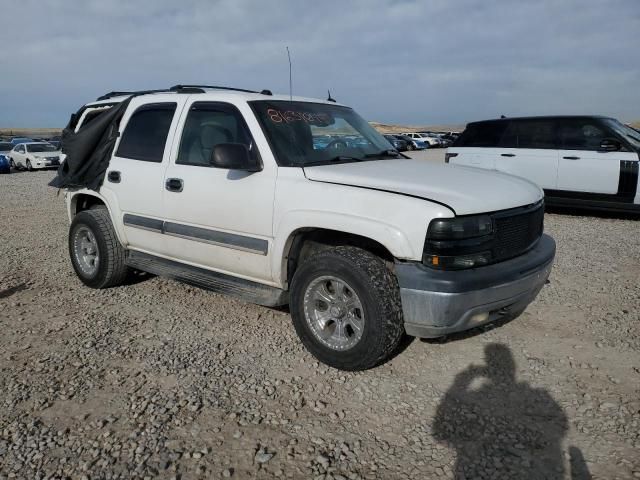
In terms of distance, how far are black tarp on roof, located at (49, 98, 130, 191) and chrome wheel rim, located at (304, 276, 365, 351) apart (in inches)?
104

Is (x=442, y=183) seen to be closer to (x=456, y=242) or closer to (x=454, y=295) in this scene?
(x=456, y=242)

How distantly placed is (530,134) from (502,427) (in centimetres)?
752

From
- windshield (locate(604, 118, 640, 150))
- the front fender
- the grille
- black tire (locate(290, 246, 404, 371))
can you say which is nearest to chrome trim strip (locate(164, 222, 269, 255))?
the front fender

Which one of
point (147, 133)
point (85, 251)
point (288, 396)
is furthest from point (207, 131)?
point (288, 396)

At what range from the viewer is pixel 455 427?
2820mm

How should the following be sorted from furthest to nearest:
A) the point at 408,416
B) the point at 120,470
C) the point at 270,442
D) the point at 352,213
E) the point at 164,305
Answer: the point at 164,305 → the point at 352,213 → the point at 408,416 → the point at 270,442 → the point at 120,470

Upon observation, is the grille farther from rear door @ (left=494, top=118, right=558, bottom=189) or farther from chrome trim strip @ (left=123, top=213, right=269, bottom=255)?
rear door @ (left=494, top=118, right=558, bottom=189)

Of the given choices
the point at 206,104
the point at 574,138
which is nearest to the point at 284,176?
the point at 206,104

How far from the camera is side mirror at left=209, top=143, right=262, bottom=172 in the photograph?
346 centimetres

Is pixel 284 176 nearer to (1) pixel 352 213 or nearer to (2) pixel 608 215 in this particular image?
(1) pixel 352 213

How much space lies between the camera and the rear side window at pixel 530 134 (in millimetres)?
8883

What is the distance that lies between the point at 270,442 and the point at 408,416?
82 cm

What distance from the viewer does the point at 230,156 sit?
347 centimetres

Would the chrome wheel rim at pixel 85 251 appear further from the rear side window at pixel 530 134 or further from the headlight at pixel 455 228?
the rear side window at pixel 530 134
